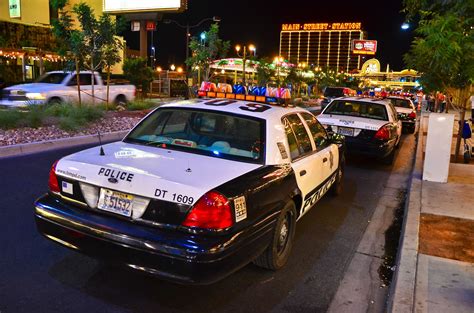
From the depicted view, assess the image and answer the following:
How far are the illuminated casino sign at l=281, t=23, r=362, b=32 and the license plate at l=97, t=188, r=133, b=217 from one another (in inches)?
6040

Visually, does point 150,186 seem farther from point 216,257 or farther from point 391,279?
point 391,279

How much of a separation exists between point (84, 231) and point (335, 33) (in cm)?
16138

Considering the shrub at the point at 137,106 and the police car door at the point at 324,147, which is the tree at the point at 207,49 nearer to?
the shrub at the point at 137,106

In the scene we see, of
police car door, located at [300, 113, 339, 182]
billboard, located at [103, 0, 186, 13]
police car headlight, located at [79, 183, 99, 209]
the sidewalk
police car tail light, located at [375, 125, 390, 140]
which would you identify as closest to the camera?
police car headlight, located at [79, 183, 99, 209]

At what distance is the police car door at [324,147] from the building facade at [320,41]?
494 feet

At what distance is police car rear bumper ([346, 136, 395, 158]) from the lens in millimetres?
9469

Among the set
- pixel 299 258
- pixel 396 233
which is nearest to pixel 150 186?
pixel 299 258

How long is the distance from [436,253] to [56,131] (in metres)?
9.84

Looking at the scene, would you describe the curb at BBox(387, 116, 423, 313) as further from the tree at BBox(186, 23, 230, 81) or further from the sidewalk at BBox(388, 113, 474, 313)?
the tree at BBox(186, 23, 230, 81)

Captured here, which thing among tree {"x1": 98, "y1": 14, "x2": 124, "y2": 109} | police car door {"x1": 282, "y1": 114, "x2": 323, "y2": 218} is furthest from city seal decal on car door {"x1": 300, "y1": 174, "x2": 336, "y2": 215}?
tree {"x1": 98, "y1": 14, "x2": 124, "y2": 109}

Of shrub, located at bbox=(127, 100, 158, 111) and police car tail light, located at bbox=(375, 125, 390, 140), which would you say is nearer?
police car tail light, located at bbox=(375, 125, 390, 140)

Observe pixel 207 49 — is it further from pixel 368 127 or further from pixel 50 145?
pixel 368 127

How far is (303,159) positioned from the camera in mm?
4961

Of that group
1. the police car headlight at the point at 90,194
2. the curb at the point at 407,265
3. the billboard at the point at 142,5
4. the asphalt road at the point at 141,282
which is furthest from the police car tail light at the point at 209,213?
the billboard at the point at 142,5
